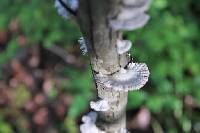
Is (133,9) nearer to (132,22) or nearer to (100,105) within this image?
(132,22)

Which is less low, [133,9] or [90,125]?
[133,9]

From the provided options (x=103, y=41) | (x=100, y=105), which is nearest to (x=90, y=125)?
(x=100, y=105)

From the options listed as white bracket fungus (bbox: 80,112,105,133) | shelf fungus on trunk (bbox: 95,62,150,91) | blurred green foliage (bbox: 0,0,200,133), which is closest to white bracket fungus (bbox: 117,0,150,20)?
shelf fungus on trunk (bbox: 95,62,150,91)

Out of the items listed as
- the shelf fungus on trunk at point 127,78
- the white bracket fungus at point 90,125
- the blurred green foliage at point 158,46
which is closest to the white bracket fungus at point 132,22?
the shelf fungus on trunk at point 127,78

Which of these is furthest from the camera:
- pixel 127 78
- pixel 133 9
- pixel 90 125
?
pixel 90 125

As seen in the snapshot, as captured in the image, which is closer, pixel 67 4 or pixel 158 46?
pixel 67 4

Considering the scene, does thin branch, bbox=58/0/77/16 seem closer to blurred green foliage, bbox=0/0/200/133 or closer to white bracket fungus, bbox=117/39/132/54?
white bracket fungus, bbox=117/39/132/54

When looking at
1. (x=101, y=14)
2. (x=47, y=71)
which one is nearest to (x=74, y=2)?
(x=101, y=14)

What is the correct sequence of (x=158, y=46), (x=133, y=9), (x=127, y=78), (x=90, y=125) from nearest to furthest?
(x=133, y=9)
(x=127, y=78)
(x=90, y=125)
(x=158, y=46)
